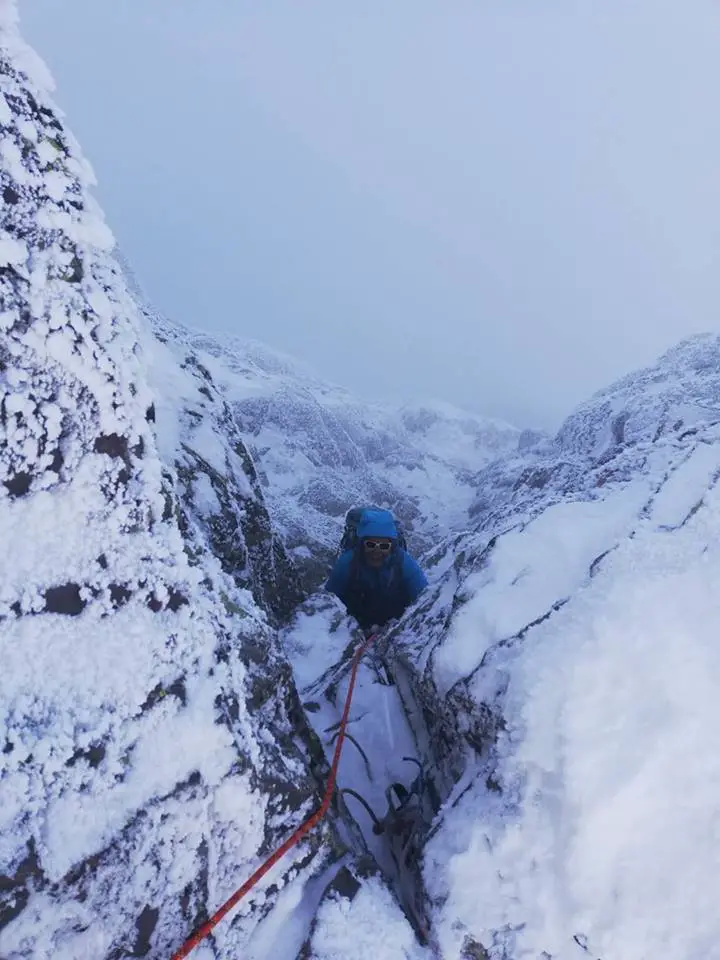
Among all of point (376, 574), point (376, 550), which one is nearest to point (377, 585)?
point (376, 574)

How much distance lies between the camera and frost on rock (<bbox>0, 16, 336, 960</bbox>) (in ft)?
9.88

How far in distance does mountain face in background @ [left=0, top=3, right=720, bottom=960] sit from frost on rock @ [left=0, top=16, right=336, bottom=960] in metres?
0.01

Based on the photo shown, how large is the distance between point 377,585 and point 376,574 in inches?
6.9

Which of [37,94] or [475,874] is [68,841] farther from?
[37,94]

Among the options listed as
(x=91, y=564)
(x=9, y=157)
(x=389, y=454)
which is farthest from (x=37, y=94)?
(x=389, y=454)

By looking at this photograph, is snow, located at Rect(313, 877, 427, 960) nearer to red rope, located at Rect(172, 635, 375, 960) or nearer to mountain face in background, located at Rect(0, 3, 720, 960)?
mountain face in background, located at Rect(0, 3, 720, 960)

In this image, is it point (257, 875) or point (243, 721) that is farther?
point (243, 721)

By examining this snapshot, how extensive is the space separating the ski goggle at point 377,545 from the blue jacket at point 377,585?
0.49 feet

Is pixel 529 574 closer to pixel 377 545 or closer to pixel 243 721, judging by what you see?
pixel 243 721

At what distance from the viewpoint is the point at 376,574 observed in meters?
8.66

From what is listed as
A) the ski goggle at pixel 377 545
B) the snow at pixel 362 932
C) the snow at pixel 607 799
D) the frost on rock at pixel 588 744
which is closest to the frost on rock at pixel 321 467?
the ski goggle at pixel 377 545

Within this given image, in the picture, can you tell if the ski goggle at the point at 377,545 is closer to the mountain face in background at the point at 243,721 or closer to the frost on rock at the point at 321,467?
the frost on rock at the point at 321,467

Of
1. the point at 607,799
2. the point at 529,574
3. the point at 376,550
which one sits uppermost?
the point at 376,550

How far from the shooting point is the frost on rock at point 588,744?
10.5ft
